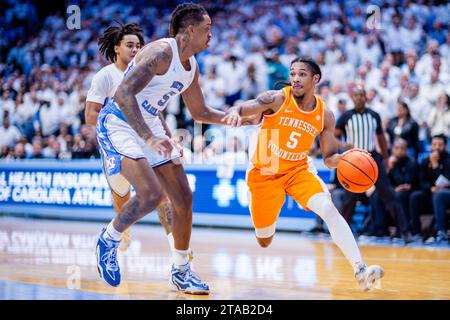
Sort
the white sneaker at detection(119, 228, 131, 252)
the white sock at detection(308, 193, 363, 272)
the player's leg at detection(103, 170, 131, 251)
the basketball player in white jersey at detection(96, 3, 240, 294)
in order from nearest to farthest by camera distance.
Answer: the basketball player in white jersey at detection(96, 3, 240, 294), the white sock at detection(308, 193, 363, 272), the player's leg at detection(103, 170, 131, 251), the white sneaker at detection(119, 228, 131, 252)

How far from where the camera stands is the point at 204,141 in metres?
13.7

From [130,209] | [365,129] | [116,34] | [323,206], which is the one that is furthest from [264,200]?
[365,129]

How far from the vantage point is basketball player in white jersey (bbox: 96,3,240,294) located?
18.0 feet

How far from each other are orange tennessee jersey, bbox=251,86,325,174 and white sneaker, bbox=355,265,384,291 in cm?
121

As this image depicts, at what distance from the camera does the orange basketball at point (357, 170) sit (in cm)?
644

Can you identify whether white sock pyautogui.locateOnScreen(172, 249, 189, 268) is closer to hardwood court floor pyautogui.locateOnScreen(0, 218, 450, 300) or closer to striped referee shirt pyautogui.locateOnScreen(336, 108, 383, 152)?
hardwood court floor pyautogui.locateOnScreen(0, 218, 450, 300)

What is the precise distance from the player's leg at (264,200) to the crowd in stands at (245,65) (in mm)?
4783

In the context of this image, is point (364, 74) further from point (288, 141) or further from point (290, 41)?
point (288, 141)

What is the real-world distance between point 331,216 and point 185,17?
194cm

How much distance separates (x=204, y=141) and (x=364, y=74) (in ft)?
9.81

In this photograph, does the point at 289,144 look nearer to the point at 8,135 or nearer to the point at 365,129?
the point at 365,129

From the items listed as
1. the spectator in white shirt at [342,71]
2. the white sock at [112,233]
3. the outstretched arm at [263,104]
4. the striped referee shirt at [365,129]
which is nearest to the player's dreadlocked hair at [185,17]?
the outstretched arm at [263,104]

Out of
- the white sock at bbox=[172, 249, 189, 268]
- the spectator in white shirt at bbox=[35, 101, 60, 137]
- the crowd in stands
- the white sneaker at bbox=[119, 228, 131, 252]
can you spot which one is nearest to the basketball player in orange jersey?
the white sock at bbox=[172, 249, 189, 268]

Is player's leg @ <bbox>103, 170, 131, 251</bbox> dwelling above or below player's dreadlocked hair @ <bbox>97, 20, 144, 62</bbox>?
below
